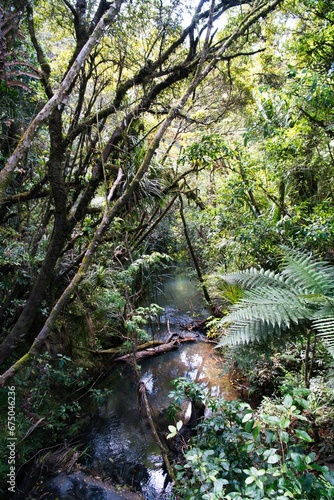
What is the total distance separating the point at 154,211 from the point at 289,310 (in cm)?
330

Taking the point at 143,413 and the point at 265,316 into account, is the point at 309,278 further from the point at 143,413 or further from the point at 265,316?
the point at 143,413

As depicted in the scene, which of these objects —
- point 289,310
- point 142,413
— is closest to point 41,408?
point 142,413

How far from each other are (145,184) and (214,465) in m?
3.28

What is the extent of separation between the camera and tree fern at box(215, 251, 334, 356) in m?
2.01

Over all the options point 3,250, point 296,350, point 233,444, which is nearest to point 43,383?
point 3,250

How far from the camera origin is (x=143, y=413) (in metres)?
3.88

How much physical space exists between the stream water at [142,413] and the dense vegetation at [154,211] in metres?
0.38

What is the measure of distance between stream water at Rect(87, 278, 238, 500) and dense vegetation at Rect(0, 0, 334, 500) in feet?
1.24

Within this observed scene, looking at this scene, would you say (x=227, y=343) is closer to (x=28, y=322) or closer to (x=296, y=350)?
(x=28, y=322)

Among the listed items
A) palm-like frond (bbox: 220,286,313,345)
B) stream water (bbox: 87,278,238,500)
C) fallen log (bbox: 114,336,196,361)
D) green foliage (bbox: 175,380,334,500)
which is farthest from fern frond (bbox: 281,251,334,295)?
fallen log (bbox: 114,336,196,361)

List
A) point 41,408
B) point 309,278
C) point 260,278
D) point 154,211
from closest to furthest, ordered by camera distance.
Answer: point 309,278 < point 260,278 < point 41,408 < point 154,211

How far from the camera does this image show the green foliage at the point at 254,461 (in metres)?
1.28

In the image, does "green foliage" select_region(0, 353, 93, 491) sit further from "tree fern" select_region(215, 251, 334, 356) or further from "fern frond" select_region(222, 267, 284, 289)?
"fern frond" select_region(222, 267, 284, 289)

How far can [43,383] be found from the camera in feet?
10.3
